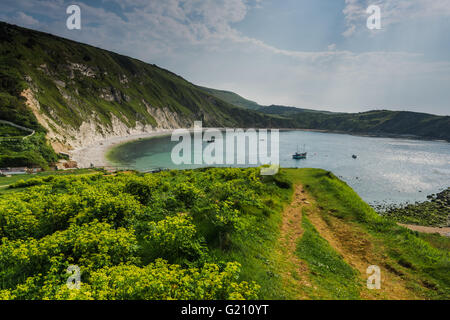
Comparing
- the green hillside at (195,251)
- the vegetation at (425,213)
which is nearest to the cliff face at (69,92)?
the green hillside at (195,251)

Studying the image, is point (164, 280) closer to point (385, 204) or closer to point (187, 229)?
point (187, 229)

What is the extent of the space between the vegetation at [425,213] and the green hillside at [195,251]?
33.5 m

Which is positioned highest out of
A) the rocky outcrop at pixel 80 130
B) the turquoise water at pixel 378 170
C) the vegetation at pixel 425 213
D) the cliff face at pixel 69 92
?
the cliff face at pixel 69 92

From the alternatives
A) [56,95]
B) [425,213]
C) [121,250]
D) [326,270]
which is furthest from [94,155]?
[425,213]

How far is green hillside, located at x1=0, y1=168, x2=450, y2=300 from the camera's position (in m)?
6.25

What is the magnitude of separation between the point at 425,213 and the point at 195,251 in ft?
193

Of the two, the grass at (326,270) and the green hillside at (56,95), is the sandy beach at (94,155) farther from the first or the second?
the grass at (326,270)

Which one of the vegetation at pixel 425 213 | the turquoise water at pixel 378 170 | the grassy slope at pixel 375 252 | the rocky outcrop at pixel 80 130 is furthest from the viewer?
the rocky outcrop at pixel 80 130

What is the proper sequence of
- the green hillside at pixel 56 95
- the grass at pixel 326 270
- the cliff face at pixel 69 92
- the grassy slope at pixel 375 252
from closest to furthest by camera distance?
the grass at pixel 326 270 < the grassy slope at pixel 375 252 < the green hillside at pixel 56 95 < the cliff face at pixel 69 92

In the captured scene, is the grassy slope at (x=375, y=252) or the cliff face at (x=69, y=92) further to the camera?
the cliff face at (x=69, y=92)

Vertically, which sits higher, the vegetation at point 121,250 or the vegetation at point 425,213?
the vegetation at point 121,250

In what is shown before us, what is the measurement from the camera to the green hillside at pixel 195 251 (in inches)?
246

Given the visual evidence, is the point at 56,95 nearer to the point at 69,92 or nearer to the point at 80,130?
the point at 69,92
